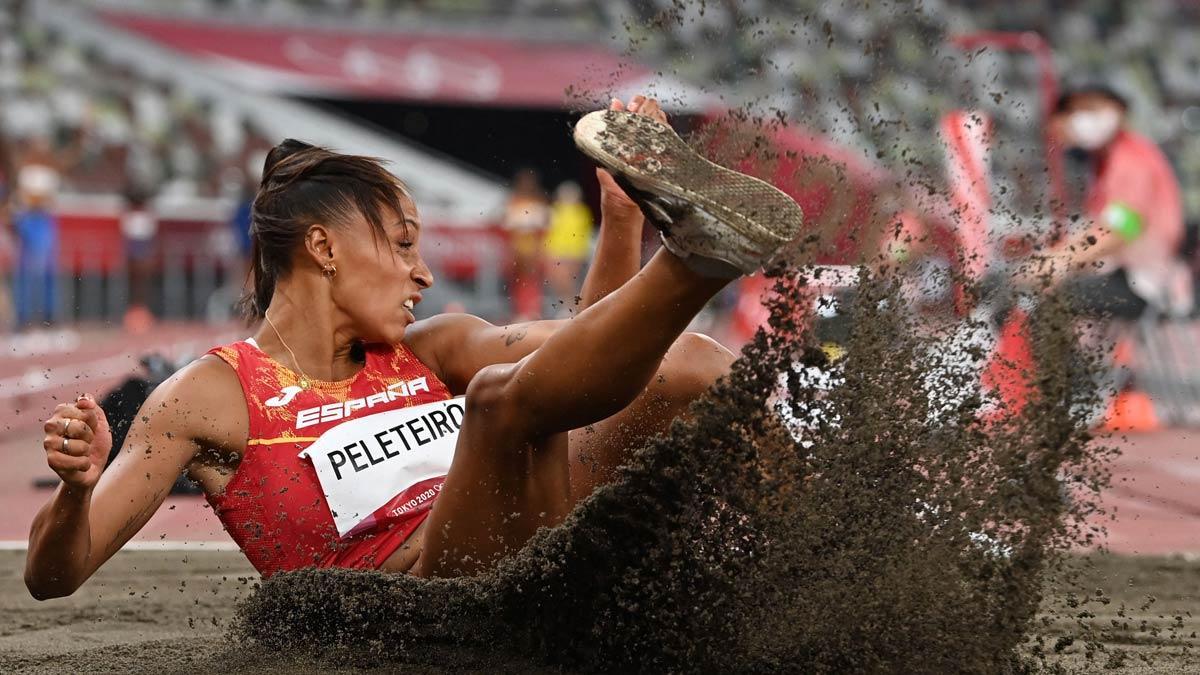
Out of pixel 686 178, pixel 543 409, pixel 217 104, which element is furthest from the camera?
pixel 217 104

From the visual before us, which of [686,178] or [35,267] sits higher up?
[686,178]

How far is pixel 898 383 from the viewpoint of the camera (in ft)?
10.7

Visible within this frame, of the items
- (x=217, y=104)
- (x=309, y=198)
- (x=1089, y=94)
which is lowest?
(x=309, y=198)

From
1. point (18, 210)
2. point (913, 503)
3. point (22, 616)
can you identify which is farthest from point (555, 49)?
point (913, 503)

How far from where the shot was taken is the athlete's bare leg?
266 centimetres

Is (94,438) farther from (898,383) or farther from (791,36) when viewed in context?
(791,36)

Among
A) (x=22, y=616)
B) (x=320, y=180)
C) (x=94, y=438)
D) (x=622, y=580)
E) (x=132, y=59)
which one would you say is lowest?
(x=22, y=616)

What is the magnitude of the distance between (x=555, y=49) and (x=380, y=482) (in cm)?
1813

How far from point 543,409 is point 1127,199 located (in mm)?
7490

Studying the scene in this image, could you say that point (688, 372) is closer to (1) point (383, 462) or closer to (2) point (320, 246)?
(1) point (383, 462)

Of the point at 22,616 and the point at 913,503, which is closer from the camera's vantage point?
the point at 913,503

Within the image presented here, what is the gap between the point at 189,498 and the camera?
719cm

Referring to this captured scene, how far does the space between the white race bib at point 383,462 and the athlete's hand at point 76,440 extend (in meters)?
0.66

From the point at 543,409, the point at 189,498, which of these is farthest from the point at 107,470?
the point at 189,498
